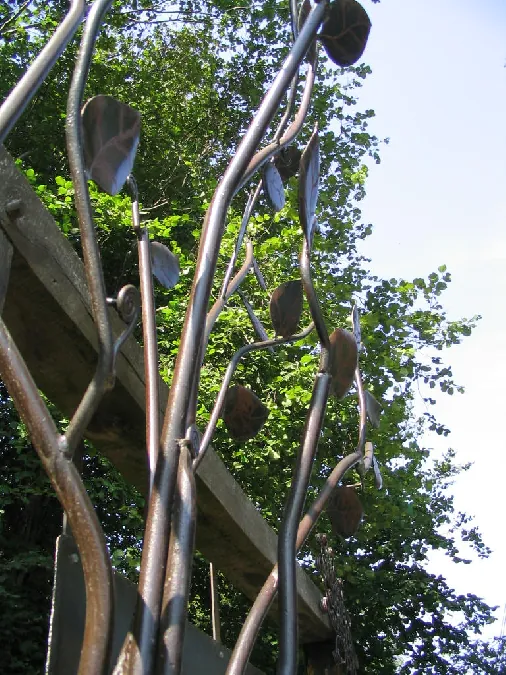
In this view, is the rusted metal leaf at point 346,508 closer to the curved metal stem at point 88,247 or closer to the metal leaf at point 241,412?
the metal leaf at point 241,412

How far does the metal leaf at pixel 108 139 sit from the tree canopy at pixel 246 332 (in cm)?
448

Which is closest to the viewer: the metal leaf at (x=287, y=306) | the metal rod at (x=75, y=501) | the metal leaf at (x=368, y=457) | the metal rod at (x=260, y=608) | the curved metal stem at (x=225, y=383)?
the metal rod at (x=75, y=501)

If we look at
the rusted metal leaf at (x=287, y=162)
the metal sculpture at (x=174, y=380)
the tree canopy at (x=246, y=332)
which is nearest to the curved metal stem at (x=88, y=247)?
the metal sculpture at (x=174, y=380)

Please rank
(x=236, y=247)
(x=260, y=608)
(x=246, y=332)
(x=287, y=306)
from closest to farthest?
(x=260, y=608)
(x=287, y=306)
(x=236, y=247)
(x=246, y=332)

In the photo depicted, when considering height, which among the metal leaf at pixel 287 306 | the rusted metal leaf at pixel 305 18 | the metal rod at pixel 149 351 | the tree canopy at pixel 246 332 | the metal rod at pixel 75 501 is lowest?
the metal rod at pixel 75 501

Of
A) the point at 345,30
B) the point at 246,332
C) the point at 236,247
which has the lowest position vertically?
the point at 236,247

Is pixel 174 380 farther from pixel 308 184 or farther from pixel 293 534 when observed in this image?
pixel 308 184

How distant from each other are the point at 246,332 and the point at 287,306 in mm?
5756

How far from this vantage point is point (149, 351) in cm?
92

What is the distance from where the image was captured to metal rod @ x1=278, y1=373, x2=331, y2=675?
0.76m

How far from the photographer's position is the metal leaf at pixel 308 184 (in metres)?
0.95

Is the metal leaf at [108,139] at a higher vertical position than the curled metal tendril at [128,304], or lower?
higher

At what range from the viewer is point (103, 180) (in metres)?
0.93

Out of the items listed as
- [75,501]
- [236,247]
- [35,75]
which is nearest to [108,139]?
[35,75]
